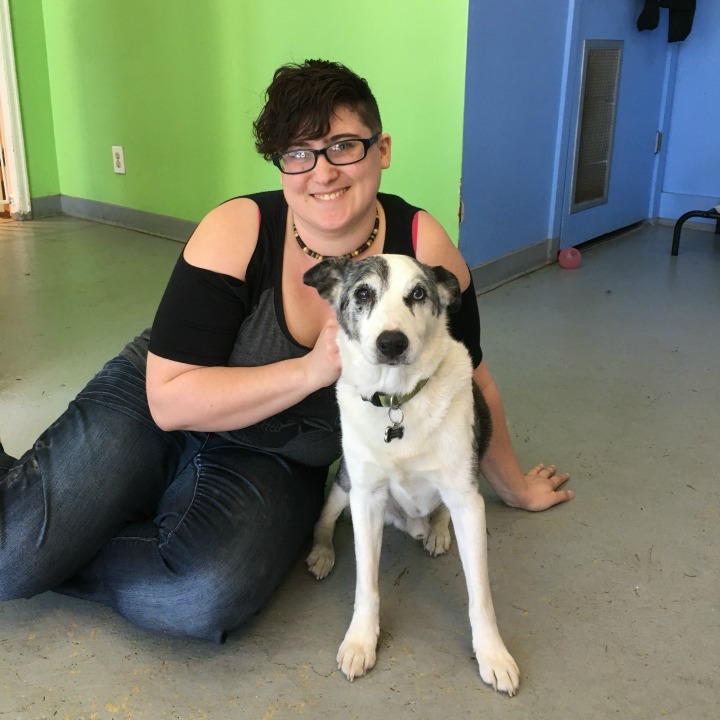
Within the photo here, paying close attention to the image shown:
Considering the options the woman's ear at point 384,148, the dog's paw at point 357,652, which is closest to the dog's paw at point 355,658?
the dog's paw at point 357,652

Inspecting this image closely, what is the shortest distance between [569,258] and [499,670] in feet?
9.22

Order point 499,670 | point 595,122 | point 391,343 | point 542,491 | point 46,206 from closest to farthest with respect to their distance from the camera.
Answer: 1. point 391,343
2. point 499,670
3. point 542,491
4. point 595,122
5. point 46,206

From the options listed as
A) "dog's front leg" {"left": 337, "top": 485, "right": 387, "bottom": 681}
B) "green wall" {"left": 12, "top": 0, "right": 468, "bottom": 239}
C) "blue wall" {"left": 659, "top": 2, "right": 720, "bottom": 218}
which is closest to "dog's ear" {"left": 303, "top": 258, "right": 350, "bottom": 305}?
"dog's front leg" {"left": 337, "top": 485, "right": 387, "bottom": 681}

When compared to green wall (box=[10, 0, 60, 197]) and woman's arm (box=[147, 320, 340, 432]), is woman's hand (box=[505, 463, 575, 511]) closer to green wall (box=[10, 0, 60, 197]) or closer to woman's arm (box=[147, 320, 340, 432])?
woman's arm (box=[147, 320, 340, 432])

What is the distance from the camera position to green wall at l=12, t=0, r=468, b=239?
3100 mm

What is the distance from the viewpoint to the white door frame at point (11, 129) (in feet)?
15.0

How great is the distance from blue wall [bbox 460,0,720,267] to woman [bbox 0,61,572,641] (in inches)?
66.4

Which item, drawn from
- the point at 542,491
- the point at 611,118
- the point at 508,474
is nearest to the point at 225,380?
the point at 508,474

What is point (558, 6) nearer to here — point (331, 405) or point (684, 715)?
point (331, 405)

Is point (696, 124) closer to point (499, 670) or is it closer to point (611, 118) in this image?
point (611, 118)

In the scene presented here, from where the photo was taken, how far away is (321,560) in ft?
5.30

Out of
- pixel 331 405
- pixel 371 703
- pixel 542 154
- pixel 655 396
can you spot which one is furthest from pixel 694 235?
pixel 371 703

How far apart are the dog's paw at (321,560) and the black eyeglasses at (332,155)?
784mm

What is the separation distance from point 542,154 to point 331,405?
2.43 metres
